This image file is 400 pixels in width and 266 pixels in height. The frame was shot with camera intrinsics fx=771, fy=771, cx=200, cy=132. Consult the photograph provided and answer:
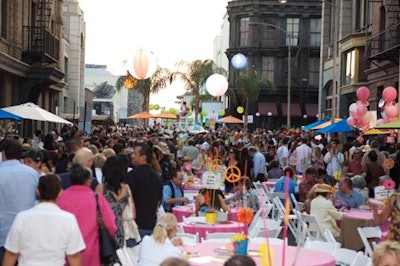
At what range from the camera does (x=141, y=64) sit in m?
19.3

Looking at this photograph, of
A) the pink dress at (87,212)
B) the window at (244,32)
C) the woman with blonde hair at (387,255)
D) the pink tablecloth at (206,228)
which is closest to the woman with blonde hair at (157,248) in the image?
the pink dress at (87,212)

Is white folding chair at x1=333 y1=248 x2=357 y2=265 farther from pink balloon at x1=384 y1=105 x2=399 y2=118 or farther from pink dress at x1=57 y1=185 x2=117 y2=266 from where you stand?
pink balloon at x1=384 y1=105 x2=399 y2=118

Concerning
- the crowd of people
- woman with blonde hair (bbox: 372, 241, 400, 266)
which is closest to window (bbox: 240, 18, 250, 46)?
the crowd of people

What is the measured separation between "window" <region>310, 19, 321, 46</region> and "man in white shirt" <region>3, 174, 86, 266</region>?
6624 cm

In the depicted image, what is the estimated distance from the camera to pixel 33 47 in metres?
32.2

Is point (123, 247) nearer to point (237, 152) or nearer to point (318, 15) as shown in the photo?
point (237, 152)

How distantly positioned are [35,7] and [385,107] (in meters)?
18.1

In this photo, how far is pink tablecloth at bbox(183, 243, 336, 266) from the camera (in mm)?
8328

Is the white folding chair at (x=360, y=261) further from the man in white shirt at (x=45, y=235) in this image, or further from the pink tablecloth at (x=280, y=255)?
the man in white shirt at (x=45, y=235)

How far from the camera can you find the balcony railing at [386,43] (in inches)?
1182

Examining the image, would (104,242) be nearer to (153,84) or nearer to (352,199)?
(352,199)

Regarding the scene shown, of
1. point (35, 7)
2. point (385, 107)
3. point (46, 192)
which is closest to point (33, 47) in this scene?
point (35, 7)

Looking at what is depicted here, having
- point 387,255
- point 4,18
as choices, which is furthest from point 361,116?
point 387,255

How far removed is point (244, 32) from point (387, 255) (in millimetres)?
67544
